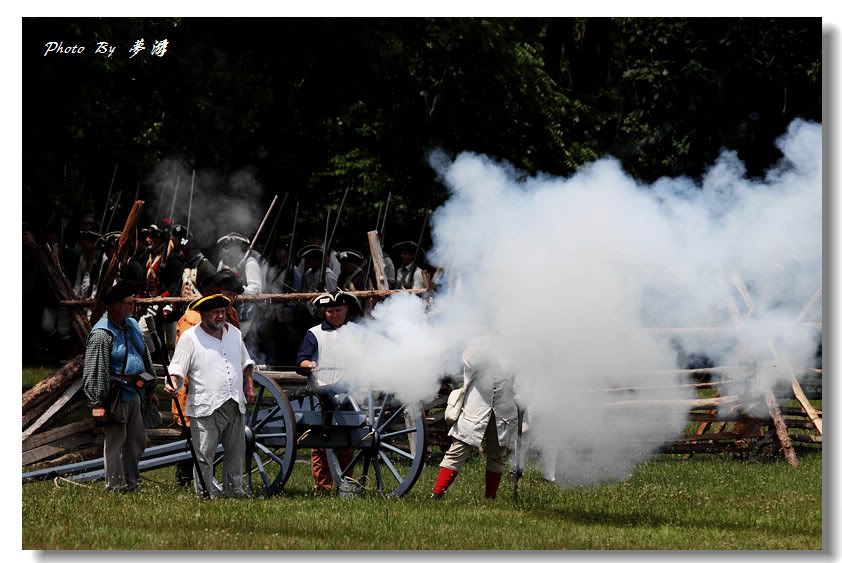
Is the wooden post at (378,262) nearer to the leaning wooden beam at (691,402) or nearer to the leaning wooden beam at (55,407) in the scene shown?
the leaning wooden beam at (691,402)

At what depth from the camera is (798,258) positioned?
1176cm

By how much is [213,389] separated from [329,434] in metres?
0.98

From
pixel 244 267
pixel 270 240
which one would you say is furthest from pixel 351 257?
pixel 270 240

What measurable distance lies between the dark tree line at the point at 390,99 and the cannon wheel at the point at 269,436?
A: 305cm

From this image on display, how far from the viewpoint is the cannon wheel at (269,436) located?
10.9 m

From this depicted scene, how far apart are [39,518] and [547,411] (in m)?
3.88

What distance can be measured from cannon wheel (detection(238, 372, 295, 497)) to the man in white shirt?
0.97 feet

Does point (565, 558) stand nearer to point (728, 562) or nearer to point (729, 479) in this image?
point (728, 562)

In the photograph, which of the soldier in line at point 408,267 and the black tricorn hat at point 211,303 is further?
the soldier in line at point 408,267

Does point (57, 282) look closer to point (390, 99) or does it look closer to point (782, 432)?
point (390, 99)

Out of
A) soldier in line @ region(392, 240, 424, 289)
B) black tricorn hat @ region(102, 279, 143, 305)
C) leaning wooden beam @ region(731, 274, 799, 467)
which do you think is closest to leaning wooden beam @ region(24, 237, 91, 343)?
black tricorn hat @ region(102, 279, 143, 305)

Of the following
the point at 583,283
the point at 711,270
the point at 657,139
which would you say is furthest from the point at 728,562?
the point at 657,139

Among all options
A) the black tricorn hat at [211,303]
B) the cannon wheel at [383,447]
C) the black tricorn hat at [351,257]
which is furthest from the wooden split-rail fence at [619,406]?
the black tricorn hat at [351,257]

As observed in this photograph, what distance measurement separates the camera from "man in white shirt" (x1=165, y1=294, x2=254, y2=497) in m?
10.7
